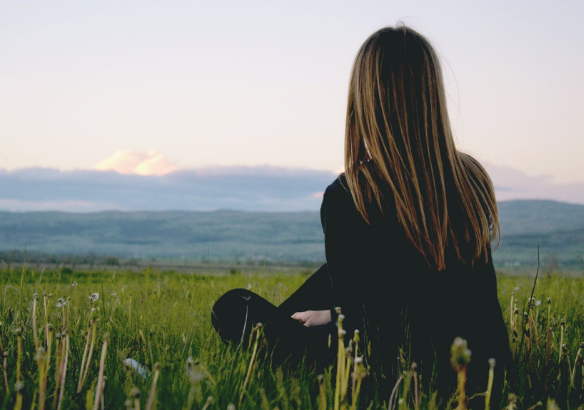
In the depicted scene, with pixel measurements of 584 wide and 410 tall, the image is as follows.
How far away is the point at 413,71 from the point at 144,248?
445 feet

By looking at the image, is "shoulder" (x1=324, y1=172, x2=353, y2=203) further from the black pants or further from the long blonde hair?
the black pants

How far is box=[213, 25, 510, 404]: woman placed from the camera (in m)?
2.36

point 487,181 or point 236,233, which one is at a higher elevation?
point 487,181

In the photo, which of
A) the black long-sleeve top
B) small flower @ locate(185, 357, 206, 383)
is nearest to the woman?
the black long-sleeve top

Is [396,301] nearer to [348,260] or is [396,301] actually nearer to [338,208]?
[348,260]

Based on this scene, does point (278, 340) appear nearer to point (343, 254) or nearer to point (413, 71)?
point (343, 254)

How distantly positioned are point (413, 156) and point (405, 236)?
40 cm

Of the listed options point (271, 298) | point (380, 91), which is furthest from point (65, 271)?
point (380, 91)

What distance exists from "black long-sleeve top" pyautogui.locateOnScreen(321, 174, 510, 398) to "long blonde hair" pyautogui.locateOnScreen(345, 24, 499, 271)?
8cm

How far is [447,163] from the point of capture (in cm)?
254

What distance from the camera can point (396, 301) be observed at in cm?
236

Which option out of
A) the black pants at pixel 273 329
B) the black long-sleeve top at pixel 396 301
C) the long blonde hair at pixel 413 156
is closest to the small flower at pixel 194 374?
the black pants at pixel 273 329

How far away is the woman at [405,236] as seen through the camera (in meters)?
2.36

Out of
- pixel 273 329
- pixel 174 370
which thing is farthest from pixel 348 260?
pixel 174 370
